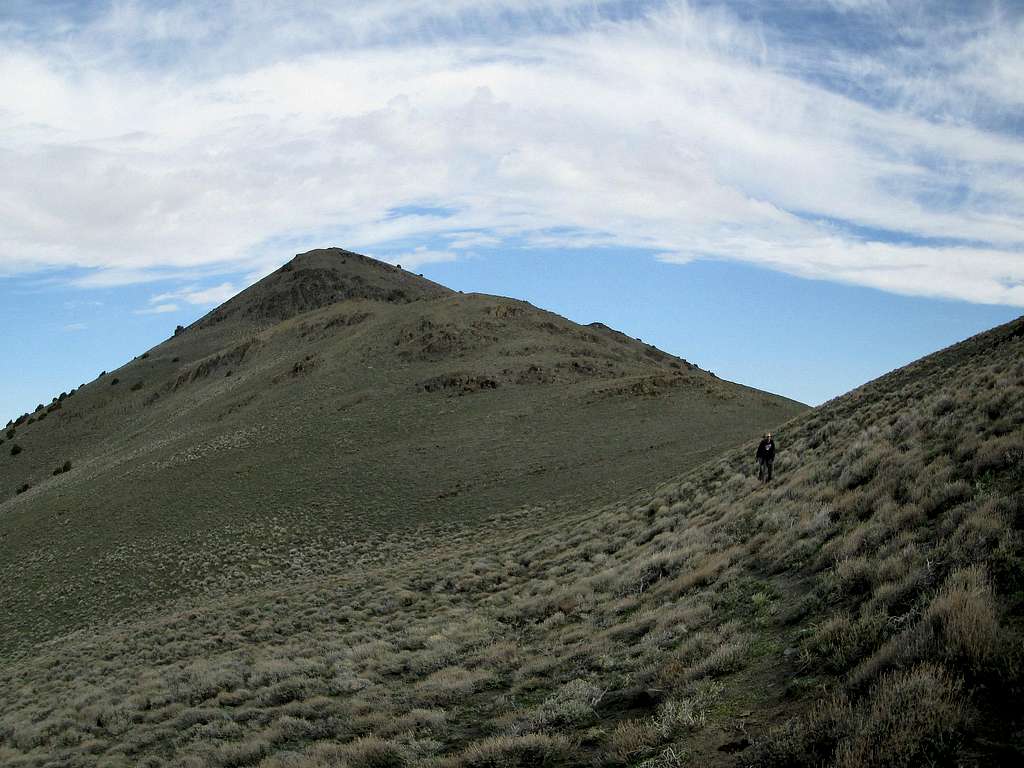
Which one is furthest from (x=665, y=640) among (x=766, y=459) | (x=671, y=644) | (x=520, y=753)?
(x=766, y=459)

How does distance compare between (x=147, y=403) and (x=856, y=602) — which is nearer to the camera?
(x=856, y=602)

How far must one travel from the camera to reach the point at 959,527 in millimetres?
8523

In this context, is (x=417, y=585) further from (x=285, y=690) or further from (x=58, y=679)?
(x=58, y=679)

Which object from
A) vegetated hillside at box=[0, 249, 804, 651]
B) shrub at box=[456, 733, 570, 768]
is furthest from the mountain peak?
shrub at box=[456, 733, 570, 768]

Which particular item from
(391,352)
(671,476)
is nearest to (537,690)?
(671,476)

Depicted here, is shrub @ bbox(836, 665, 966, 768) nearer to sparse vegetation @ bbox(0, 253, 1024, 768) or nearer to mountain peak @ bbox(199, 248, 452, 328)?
sparse vegetation @ bbox(0, 253, 1024, 768)

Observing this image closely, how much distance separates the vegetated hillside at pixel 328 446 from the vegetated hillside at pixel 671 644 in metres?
7.75

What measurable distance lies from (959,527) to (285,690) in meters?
11.9

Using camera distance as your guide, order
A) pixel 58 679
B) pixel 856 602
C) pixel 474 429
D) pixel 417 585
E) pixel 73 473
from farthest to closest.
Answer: pixel 73 473 < pixel 474 429 < pixel 417 585 < pixel 58 679 < pixel 856 602

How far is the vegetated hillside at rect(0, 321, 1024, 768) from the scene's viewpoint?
615 centimetres

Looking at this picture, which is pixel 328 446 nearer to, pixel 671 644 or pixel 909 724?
pixel 671 644

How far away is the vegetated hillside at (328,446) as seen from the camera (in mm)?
31906

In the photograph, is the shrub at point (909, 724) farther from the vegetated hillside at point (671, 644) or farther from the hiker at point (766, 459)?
the hiker at point (766, 459)

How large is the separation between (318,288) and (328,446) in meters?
64.5
